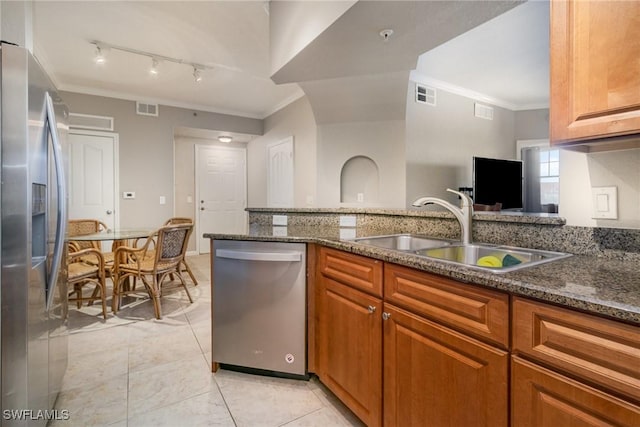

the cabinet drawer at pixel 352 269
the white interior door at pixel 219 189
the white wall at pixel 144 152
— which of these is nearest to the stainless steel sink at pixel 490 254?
the cabinet drawer at pixel 352 269

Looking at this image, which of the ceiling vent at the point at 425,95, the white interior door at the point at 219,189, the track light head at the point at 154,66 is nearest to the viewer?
the track light head at the point at 154,66

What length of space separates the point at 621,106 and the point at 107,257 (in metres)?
4.10

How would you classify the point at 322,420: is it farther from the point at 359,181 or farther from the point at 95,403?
the point at 359,181

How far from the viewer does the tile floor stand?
62.0 inches

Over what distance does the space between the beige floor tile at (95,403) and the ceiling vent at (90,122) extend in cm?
382

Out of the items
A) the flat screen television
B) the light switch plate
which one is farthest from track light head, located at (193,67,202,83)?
the light switch plate

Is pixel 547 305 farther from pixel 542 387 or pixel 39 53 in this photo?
pixel 39 53

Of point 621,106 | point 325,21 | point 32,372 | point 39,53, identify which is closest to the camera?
point 621,106

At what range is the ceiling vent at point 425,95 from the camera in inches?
151

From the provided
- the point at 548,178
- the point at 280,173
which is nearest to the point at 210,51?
the point at 280,173

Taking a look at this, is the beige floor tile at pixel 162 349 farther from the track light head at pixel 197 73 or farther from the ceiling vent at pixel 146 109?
the ceiling vent at pixel 146 109

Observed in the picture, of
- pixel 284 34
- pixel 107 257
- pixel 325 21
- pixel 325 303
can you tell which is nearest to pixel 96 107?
pixel 107 257

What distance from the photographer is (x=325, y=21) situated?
5.82 feet

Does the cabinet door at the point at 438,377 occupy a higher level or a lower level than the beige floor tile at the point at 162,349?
higher
